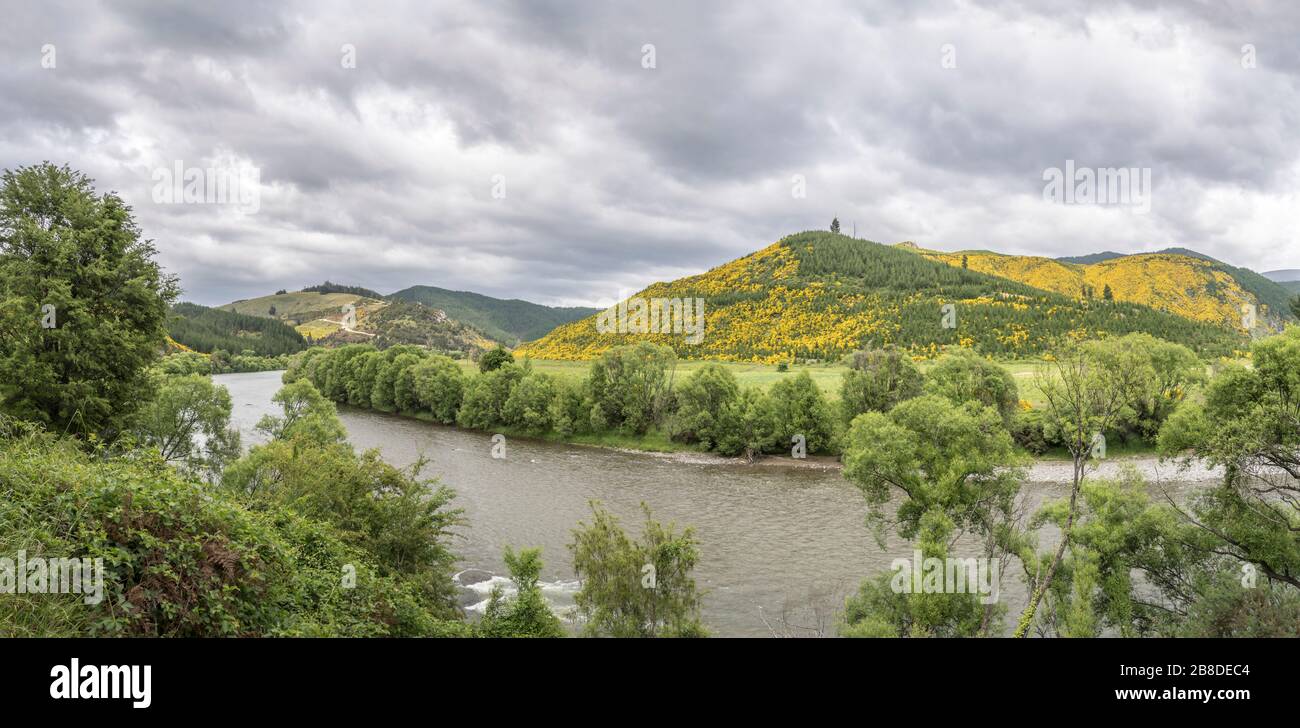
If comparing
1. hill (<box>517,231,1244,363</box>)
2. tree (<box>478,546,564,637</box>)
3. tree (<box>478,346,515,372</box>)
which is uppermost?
hill (<box>517,231,1244,363</box>)

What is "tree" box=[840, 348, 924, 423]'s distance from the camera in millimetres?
58438

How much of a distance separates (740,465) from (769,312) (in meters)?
75.0

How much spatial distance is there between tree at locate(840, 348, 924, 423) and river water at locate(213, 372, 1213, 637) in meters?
8.07

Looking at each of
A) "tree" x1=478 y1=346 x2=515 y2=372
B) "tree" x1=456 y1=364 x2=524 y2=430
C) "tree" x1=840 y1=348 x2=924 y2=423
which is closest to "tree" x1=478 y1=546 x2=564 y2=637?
"tree" x1=840 y1=348 x2=924 y2=423

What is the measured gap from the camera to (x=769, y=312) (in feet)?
417

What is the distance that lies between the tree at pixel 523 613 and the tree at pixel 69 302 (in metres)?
13.2

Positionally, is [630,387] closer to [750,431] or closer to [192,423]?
[750,431]

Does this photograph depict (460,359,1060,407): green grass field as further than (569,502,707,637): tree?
Yes

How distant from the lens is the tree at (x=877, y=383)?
58438 millimetres

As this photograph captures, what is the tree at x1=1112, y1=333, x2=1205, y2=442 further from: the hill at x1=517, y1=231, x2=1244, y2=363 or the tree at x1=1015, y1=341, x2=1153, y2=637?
the tree at x1=1015, y1=341, x2=1153, y2=637

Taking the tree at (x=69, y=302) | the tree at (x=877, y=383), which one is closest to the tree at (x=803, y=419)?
the tree at (x=877, y=383)

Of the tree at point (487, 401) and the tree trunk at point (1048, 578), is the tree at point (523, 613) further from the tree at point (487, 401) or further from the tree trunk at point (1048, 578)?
the tree at point (487, 401)

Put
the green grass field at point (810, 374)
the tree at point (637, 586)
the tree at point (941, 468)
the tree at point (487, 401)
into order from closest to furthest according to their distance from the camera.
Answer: the tree at point (637, 586)
the tree at point (941, 468)
the green grass field at point (810, 374)
the tree at point (487, 401)
